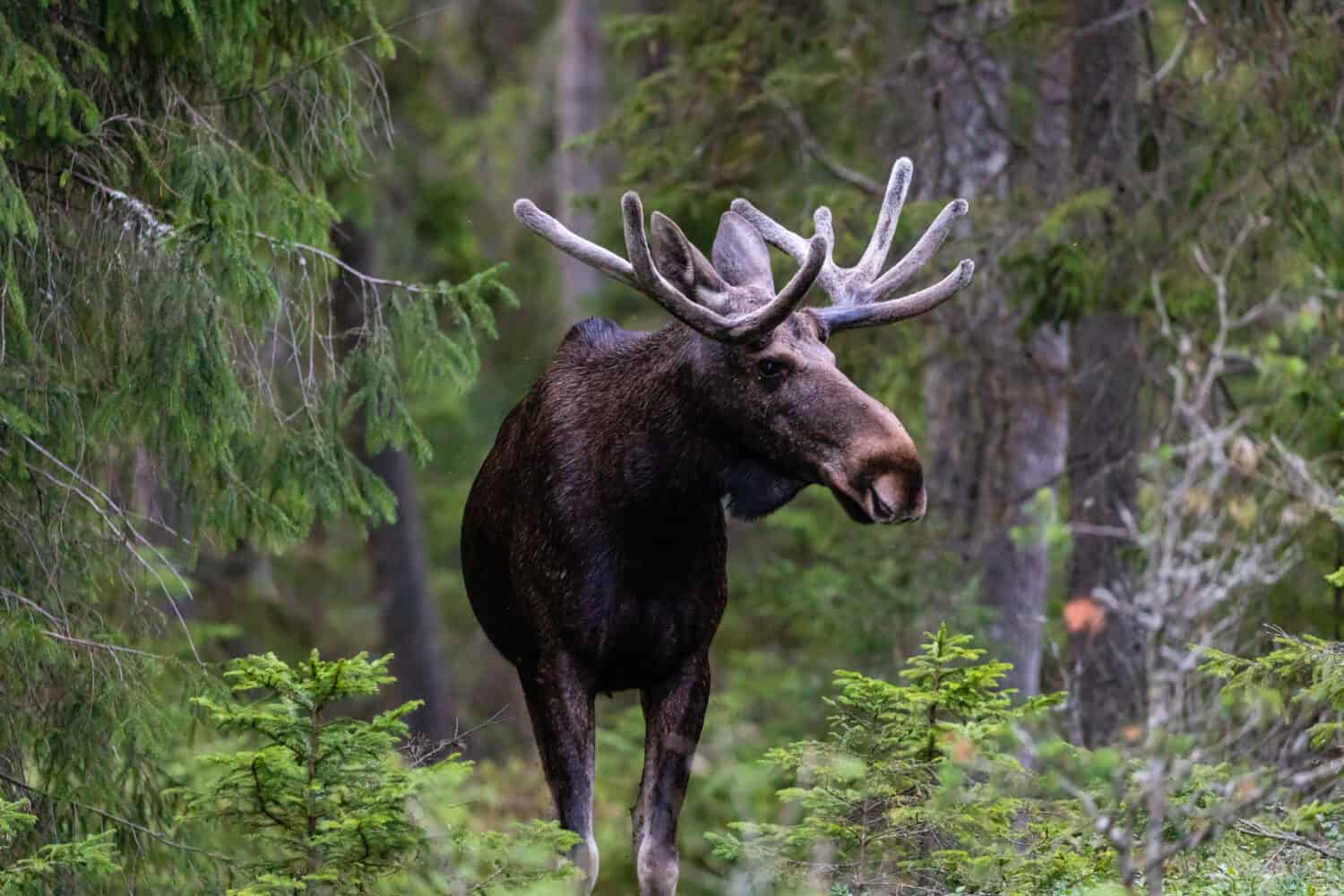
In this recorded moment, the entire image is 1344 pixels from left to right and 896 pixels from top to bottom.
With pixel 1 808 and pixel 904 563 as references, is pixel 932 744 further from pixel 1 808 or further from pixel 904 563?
pixel 904 563

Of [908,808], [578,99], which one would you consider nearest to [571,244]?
[908,808]

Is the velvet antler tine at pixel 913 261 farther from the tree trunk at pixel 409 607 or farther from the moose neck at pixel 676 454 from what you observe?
the tree trunk at pixel 409 607

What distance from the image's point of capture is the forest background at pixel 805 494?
6.50 metres

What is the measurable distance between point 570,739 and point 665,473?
44.7 inches

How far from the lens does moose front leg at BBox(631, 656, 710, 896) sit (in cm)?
720

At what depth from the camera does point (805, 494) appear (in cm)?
1647

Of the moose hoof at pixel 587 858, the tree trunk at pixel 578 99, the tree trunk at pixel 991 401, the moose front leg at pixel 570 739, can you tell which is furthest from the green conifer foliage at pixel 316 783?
the tree trunk at pixel 578 99

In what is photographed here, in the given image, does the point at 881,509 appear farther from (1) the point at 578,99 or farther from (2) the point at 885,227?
(1) the point at 578,99

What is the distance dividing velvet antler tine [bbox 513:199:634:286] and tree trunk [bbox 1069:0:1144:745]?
6193 millimetres

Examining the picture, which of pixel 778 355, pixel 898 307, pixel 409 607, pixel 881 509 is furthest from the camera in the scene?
pixel 409 607

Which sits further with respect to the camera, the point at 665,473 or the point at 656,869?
the point at 665,473

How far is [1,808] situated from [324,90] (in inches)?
165

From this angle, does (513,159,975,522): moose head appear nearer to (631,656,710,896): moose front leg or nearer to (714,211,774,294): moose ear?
(714,211,774,294): moose ear

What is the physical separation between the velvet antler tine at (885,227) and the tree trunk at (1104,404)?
15.9 ft
